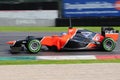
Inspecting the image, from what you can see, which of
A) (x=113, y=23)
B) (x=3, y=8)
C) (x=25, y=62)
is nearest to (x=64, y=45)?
(x=25, y=62)

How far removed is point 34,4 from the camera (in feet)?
94.3

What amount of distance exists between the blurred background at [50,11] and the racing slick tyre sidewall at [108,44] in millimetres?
12105

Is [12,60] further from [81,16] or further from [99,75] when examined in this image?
[81,16]

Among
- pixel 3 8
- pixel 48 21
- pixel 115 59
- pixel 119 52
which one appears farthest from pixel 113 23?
pixel 115 59

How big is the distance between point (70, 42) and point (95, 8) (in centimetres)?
1401

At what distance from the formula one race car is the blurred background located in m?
12.2

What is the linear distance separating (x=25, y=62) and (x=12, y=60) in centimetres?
77

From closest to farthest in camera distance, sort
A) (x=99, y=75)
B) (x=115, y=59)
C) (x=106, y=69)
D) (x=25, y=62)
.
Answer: (x=99, y=75), (x=106, y=69), (x=25, y=62), (x=115, y=59)

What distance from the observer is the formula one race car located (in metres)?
14.9

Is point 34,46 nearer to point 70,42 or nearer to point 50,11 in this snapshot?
point 70,42

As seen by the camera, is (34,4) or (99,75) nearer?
(99,75)

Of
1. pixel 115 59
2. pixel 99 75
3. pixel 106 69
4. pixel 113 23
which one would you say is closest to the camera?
pixel 99 75

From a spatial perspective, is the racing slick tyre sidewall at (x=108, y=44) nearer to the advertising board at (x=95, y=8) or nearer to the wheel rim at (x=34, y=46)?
the wheel rim at (x=34, y=46)

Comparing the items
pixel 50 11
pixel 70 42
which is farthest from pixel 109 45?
pixel 50 11
